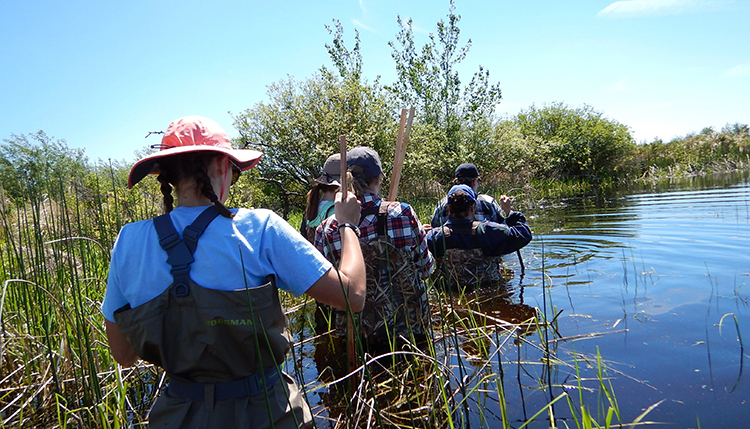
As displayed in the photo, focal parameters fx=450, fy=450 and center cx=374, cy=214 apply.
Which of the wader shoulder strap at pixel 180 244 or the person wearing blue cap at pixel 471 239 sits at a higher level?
the wader shoulder strap at pixel 180 244

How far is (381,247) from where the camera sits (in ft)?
11.0

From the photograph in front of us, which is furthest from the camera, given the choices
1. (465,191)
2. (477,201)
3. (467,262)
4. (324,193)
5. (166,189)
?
(477,201)

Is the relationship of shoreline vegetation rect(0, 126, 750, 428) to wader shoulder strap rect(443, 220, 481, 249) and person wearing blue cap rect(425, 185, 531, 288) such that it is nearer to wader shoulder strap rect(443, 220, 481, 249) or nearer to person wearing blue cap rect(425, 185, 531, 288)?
person wearing blue cap rect(425, 185, 531, 288)

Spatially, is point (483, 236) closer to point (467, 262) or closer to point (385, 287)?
point (467, 262)

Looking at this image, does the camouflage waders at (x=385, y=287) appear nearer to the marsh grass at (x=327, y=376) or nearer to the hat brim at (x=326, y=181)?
the marsh grass at (x=327, y=376)

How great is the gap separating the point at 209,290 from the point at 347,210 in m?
0.67

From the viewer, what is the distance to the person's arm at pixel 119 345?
1475mm

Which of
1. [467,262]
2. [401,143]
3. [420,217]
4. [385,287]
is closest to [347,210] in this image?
[401,143]

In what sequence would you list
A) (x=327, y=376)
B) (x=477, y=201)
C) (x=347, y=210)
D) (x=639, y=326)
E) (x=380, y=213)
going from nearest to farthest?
(x=347, y=210) → (x=380, y=213) → (x=327, y=376) → (x=639, y=326) → (x=477, y=201)

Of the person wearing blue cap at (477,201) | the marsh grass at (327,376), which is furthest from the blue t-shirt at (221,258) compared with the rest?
the person wearing blue cap at (477,201)

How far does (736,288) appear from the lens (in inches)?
204

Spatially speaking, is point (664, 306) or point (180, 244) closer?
point (180, 244)

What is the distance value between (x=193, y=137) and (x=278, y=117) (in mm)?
14636

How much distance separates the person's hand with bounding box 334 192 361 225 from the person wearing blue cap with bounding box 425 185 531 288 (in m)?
3.32
